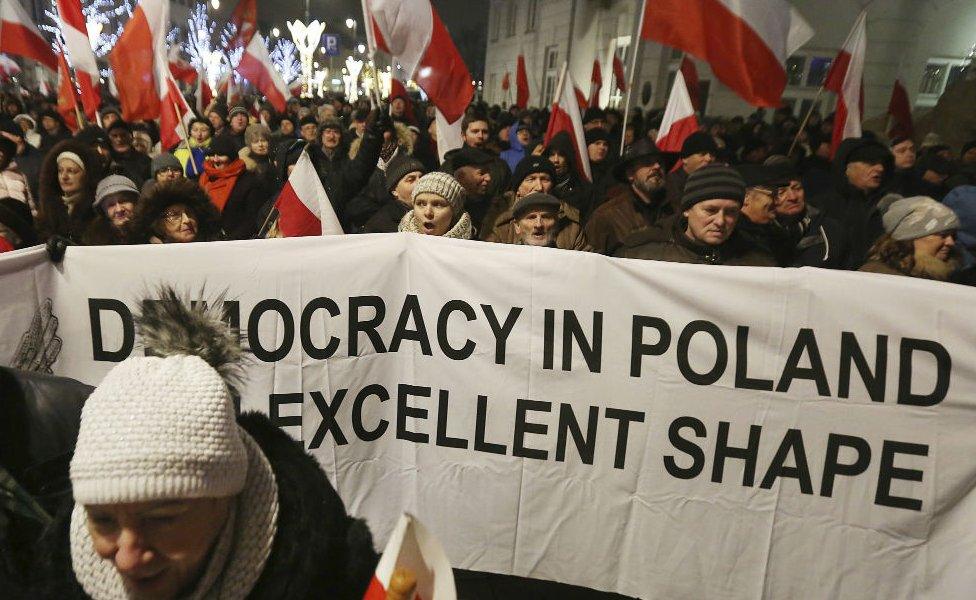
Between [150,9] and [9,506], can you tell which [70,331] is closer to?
[9,506]

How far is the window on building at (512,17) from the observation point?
124ft

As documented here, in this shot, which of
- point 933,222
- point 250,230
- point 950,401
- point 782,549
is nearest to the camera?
point 950,401

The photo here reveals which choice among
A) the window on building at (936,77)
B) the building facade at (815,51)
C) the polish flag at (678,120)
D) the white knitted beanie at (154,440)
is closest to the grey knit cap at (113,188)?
the white knitted beanie at (154,440)

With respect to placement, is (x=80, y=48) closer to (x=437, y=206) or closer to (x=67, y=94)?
(x=67, y=94)

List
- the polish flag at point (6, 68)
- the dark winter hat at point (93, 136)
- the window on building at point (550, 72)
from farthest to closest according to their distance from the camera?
1. the window on building at point (550, 72)
2. the polish flag at point (6, 68)
3. the dark winter hat at point (93, 136)

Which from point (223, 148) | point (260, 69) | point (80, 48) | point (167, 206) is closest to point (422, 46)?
point (223, 148)

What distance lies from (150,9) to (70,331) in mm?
4305

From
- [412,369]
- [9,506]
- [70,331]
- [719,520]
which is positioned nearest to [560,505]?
[719,520]

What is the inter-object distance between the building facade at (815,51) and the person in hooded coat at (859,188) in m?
6.24

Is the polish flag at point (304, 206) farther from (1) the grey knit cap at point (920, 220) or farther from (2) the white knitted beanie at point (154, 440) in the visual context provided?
(1) the grey knit cap at point (920, 220)

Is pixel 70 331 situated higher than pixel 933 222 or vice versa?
pixel 933 222

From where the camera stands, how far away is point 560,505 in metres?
2.45

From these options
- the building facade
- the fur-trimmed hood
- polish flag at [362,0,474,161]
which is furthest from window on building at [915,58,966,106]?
the fur-trimmed hood

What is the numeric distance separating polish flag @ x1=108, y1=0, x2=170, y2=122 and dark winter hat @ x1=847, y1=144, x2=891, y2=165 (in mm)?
5791
